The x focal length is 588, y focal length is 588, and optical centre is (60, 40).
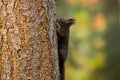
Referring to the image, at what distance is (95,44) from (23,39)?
857 centimetres

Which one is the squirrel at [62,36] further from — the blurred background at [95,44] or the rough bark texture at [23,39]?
the blurred background at [95,44]

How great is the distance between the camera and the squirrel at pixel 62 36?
3.27 meters

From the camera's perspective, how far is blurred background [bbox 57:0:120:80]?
414 inches

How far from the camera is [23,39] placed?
10.2ft

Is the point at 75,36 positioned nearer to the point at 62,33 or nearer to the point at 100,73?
the point at 100,73

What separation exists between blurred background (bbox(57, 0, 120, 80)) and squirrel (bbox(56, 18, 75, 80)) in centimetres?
601

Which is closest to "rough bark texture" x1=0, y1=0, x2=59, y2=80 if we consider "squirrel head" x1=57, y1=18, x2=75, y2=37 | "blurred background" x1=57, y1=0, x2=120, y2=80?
"squirrel head" x1=57, y1=18, x2=75, y2=37

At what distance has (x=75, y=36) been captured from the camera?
12195 millimetres

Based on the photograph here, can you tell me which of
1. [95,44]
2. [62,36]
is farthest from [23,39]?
[95,44]

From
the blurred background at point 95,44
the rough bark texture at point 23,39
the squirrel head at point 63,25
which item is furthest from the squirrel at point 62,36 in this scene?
the blurred background at point 95,44

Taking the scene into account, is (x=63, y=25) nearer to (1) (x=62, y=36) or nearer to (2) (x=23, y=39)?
(1) (x=62, y=36)

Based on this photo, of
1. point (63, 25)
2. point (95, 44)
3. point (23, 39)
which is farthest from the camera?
point (95, 44)

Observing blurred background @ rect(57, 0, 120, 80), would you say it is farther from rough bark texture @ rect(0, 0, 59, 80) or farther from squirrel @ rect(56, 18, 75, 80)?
rough bark texture @ rect(0, 0, 59, 80)

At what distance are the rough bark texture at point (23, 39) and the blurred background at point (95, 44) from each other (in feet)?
20.3
